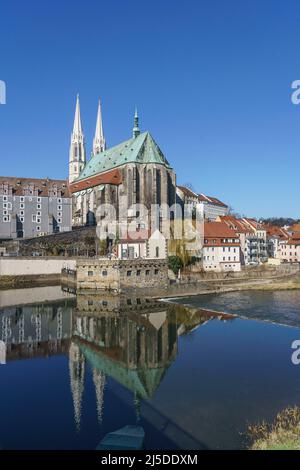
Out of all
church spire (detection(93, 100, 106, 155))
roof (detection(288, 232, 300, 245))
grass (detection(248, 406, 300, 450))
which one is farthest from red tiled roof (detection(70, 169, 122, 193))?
grass (detection(248, 406, 300, 450))

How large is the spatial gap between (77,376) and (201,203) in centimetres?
10804

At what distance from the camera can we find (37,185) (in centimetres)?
8556

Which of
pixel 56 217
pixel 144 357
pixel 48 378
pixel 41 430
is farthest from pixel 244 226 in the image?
pixel 41 430

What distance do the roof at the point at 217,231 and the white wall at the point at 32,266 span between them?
23.2m

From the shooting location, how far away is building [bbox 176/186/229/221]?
11827 centimetres

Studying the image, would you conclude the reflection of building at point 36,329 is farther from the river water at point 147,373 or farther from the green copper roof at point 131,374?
the green copper roof at point 131,374

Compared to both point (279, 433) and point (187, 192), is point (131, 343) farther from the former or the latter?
point (187, 192)

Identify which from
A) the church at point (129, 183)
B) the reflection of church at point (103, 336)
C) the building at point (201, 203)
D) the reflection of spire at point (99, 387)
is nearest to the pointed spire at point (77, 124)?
the church at point (129, 183)

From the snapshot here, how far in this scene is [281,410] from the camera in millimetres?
18141

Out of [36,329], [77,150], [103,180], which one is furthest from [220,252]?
[77,150]

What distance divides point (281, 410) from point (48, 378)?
12.6 m

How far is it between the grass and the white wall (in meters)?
54.3

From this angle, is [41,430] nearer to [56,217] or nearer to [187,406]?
[187,406]
